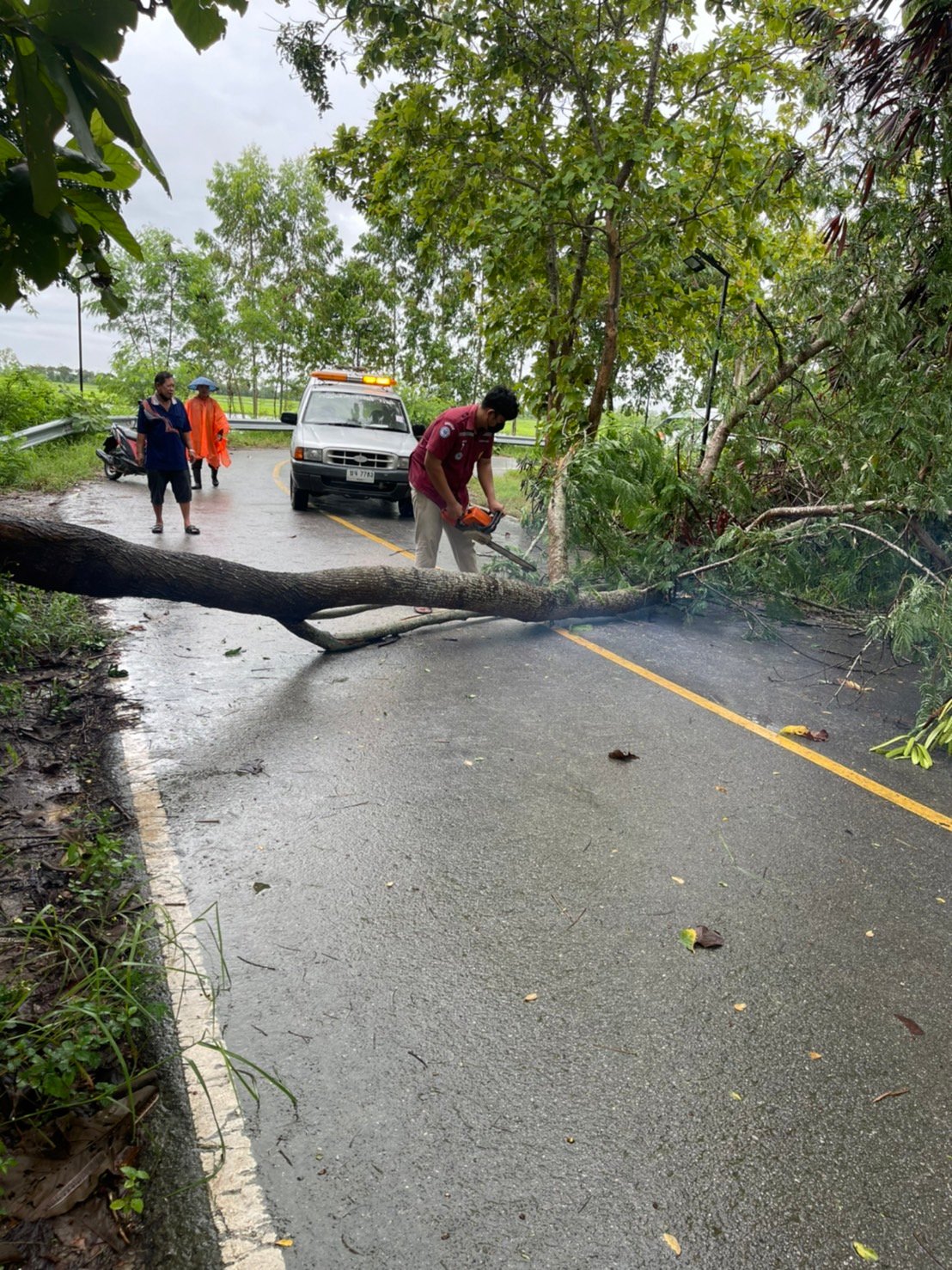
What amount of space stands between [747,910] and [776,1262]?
1554 millimetres

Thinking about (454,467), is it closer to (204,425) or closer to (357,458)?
(357,458)

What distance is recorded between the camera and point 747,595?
344 inches

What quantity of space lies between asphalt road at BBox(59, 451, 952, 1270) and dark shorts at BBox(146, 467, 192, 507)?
179 inches

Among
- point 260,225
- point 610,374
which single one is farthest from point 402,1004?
point 260,225

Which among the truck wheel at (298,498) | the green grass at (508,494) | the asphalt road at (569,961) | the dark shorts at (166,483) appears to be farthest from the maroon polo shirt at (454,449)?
the truck wheel at (298,498)

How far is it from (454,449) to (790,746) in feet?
12.6

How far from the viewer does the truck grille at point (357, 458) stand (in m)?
13.4

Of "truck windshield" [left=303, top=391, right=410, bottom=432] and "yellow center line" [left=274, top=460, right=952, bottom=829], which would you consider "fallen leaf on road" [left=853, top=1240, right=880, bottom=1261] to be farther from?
"truck windshield" [left=303, top=391, right=410, bottom=432]

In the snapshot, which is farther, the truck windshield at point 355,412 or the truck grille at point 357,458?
the truck windshield at point 355,412

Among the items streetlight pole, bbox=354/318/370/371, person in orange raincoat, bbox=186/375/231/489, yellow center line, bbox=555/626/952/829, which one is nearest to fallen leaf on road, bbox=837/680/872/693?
yellow center line, bbox=555/626/952/829

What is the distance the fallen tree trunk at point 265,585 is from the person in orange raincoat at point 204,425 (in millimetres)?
8990

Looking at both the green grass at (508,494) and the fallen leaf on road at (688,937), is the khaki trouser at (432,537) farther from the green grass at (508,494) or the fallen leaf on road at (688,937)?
the green grass at (508,494)

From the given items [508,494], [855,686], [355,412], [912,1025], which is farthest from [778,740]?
[508,494]

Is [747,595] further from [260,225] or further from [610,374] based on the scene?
[260,225]
